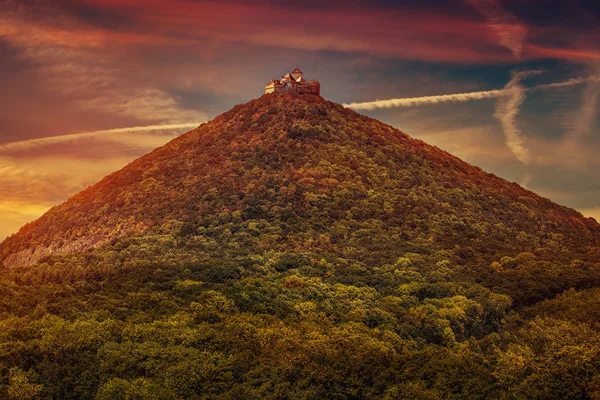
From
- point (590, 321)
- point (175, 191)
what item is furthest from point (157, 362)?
point (175, 191)

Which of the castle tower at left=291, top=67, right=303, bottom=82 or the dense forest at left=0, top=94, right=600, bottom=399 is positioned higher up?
the castle tower at left=291, top=67, right=303, bottom=82

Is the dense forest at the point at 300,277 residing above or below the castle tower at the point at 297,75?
below

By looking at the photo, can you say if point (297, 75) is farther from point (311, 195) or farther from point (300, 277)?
point (300, 277)

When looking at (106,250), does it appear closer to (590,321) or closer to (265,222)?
(265,222)

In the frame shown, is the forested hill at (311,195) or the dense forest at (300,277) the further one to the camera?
the forested hill at (311,195)

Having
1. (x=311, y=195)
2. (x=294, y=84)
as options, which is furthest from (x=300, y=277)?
(x=294, y=84)
